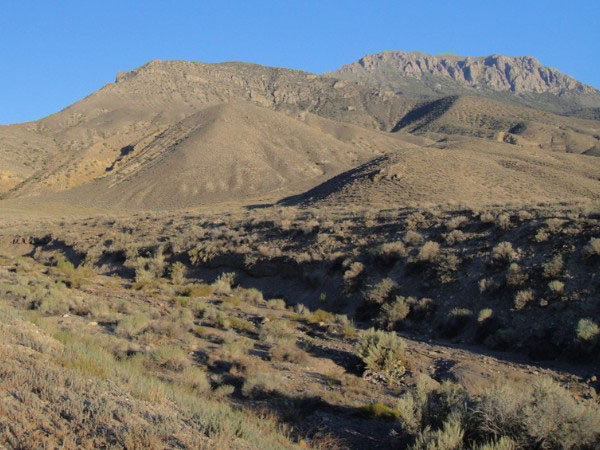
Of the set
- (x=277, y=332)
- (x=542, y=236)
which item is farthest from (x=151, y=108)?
(x=277, y=332)

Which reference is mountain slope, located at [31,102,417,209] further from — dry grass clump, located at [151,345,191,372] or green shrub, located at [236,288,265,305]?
dry grass clump, located at [151,345,191,372]

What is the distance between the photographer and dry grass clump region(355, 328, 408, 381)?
10594 millimetres

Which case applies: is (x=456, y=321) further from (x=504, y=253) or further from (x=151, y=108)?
(x=151, y=108)

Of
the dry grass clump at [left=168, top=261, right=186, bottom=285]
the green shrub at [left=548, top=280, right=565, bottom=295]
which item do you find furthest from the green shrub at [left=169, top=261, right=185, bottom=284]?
the green shrub at [left=548, top=280, right=565, bottom=295]

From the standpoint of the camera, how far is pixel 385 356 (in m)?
10.9

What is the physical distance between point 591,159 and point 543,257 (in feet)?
175

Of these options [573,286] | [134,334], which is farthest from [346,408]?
[573,286]

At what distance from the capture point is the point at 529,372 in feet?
35.3

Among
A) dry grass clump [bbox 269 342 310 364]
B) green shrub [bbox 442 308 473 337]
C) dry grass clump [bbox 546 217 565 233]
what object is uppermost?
dry grass clump [bbox 546 217 565 233]

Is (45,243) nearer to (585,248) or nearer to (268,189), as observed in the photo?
(585,248)

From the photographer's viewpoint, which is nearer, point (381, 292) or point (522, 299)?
point (522, 299)

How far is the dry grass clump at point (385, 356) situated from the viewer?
1059 cm

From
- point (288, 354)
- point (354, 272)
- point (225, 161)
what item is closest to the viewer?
point (288, 354)

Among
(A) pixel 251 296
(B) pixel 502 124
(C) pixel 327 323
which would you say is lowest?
(C) pixel 327 323
